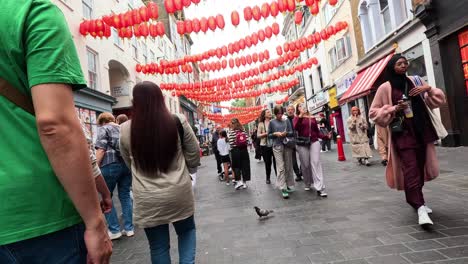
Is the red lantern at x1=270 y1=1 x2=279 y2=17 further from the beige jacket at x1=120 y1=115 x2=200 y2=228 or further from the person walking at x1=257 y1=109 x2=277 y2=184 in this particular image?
the beige jacket at x1=120 y1=115 x2=200 y2=228

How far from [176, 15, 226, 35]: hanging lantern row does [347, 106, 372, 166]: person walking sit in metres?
4.92

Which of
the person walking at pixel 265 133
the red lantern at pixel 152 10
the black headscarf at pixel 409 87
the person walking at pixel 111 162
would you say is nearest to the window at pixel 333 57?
the red lantern at pixel 152 10

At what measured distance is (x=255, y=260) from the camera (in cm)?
331

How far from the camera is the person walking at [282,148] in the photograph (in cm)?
660

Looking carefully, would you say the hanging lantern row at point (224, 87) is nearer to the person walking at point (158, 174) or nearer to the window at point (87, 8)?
the window at point (87, 8)

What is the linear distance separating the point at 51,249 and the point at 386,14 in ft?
55.3

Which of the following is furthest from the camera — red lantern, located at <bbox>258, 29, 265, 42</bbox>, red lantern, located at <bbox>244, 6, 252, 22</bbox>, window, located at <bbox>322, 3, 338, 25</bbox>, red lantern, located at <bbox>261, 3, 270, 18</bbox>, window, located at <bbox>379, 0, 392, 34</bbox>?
window, located at <bbox>322, 3, 338, 25</bbox>

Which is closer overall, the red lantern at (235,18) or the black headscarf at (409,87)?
the black headscarf at (409,87)

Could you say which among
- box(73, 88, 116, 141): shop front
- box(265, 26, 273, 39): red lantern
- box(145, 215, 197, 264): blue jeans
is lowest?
box(145, 215, 197, 264): blue jeans

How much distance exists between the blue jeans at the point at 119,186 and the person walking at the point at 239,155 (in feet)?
12.6

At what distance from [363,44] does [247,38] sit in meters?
8.15

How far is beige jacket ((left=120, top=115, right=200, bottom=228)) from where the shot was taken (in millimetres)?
2379

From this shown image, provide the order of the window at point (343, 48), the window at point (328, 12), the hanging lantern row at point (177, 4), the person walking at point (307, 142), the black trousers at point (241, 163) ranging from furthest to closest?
the window at point (328, 12) → the window at point (343, 48) → the hanging lantern row at point (177, 4) → the black trousers at point (241, 163) → the person walking at point (307, 142)

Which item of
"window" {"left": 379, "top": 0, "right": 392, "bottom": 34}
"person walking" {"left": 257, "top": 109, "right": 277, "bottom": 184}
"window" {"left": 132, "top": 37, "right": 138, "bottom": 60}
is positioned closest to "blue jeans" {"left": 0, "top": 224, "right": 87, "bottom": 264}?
"person walking" {"left": 257, "top": 109, "right": 277, "bottom": 184}
